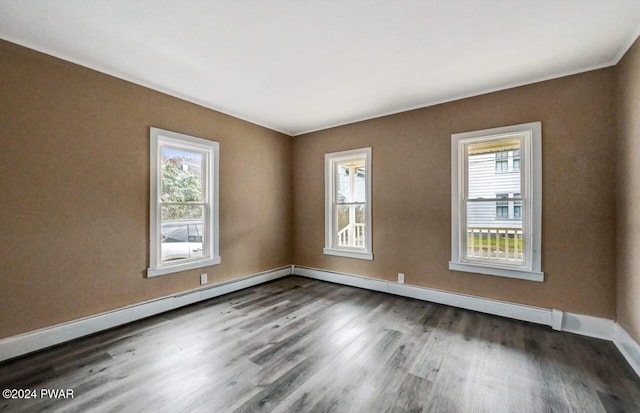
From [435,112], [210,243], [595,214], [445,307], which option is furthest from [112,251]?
[595,214]

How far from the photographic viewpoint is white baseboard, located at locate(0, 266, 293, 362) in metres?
2.30

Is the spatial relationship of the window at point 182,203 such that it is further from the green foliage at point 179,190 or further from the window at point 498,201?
the window at point 498,201

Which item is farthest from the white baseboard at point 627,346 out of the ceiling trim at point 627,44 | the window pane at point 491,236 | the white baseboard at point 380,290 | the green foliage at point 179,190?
the green foliage at point 179,190

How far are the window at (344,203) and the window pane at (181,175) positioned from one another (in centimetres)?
212

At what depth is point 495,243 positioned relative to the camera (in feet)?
11.0

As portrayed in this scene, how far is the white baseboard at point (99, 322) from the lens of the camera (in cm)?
230

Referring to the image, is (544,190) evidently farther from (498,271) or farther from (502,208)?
(498,271)

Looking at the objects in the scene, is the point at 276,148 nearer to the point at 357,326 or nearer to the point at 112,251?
the point at 112,251

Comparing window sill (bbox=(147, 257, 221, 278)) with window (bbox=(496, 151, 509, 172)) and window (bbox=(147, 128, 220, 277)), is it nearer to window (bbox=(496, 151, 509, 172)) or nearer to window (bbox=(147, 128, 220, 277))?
window (bbox=(147, 128, 220, 277))

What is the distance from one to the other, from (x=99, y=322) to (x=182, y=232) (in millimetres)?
1265

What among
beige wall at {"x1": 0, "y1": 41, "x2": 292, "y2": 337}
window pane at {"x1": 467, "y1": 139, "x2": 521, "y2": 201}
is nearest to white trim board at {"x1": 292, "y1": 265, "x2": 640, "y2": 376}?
window pane at {"x1": 467, "y1": 139, "x2": 521, "y2": 201}

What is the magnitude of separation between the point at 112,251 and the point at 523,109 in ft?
15.9

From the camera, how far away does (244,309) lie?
134 inches

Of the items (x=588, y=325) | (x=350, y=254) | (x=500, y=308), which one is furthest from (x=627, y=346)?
(x=350, y=254)
